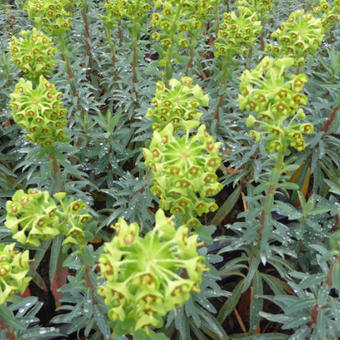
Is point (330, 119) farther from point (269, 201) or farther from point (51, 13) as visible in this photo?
point (51, 13)

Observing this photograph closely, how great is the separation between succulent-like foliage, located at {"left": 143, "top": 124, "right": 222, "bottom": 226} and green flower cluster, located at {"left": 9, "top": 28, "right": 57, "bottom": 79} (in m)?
1.59

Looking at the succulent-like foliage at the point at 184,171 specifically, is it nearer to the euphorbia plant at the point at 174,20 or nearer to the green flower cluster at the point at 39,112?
the green flower cluster at the point at 39,112

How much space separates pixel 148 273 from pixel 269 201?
47.3 inches

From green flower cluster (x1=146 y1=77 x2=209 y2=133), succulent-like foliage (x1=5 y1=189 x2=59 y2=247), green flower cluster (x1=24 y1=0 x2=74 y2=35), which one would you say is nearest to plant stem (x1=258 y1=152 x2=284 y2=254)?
green flower cluster (x1=146 y1=77 x2=209 y2=133)

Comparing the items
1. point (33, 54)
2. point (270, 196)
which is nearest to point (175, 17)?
point (33, 54)

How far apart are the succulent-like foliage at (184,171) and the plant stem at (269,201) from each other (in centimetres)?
45

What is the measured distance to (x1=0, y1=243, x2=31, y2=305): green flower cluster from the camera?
1.57 m

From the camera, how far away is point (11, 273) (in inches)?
64.6

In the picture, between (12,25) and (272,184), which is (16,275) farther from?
(12,25)

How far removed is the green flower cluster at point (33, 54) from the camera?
291 cm

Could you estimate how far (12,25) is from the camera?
5.29 meters

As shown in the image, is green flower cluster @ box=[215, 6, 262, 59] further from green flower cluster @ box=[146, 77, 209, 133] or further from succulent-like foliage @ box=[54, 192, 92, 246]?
succulent-like foliage @ box=[54, 192, 92, 246]

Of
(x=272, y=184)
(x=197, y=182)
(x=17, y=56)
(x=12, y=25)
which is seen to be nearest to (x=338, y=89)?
(x=272, y=184)

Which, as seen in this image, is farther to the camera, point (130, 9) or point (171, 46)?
point (130, 9)
